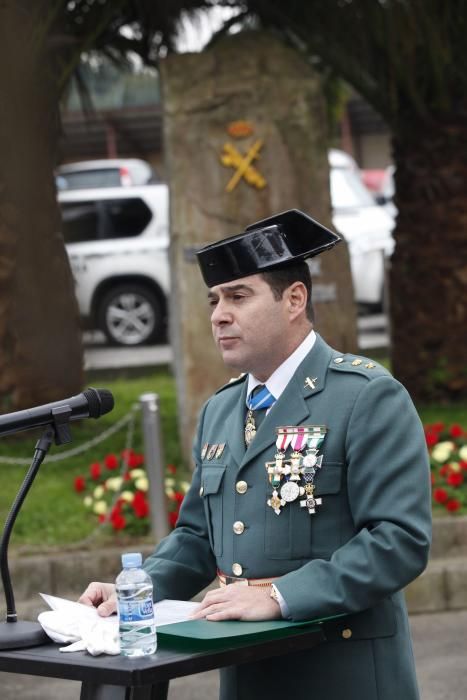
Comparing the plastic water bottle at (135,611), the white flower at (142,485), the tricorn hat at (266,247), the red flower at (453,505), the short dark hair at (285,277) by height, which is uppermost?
the tricorn hat at (266,247)

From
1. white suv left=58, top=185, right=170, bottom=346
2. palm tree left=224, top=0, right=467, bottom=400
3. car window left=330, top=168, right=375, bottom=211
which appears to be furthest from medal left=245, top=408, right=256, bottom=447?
white suv left=58, top=185, right=170, bottom=346

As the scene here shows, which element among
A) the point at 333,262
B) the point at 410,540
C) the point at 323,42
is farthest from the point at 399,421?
the point at 323,42

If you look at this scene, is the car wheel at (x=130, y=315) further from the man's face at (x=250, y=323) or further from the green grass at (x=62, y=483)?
the man's face at (x=250, y=323)

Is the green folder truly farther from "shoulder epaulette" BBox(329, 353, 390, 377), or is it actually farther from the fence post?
the fence post

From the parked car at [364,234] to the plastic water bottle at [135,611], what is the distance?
12.9 metres

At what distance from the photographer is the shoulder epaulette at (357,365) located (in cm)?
307

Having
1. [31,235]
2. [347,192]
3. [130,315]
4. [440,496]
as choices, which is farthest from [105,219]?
[440,496]

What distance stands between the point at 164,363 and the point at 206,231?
5717mm

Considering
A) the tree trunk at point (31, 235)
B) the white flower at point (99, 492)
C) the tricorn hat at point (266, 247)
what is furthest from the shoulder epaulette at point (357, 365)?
the tree trunk at point (31, 235)

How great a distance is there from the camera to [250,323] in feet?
10.0

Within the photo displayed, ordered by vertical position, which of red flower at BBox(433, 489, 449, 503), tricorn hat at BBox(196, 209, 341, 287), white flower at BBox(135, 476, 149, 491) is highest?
tricorn hat at BBox(196, 209, 341, 287)

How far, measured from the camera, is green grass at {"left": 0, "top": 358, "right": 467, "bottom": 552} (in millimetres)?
7895

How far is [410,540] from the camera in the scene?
2805 mm

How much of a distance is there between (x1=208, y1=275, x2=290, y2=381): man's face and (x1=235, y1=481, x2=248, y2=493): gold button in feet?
0.83
